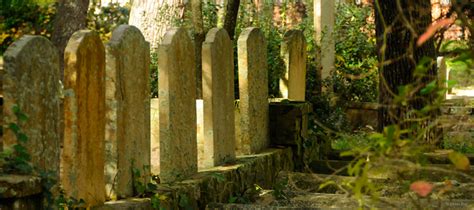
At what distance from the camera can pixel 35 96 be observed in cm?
397

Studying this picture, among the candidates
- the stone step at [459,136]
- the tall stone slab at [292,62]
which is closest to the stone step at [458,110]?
the stone step at [459,136]

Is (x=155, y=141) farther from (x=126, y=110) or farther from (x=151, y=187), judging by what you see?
(x=126, y=110)

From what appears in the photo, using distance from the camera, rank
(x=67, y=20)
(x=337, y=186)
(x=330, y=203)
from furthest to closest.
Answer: (x=67, y=20) < (x=337, y=186) < (x=330, y=203)

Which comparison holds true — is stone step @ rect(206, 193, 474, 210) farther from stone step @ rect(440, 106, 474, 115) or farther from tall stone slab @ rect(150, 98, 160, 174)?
stone step @ rect(440, 106, 474, 115)

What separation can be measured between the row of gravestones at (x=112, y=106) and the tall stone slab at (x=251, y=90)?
0.43 meters

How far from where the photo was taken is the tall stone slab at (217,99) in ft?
21.1

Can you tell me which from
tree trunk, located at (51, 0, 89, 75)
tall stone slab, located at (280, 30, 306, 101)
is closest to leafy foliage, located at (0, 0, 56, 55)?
tree trunk, located at (51, 0, 89, 75)

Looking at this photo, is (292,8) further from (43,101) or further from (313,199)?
(43,101)

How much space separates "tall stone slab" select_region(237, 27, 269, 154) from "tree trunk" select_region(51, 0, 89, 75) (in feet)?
28.7

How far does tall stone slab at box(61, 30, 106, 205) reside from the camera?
4.54 metres

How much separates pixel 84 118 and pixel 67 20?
475 inches

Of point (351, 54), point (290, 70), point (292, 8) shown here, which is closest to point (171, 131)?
point (290, 70)

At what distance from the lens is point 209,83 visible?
6406mm

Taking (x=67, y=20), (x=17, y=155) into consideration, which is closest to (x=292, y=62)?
(x=17, y=155)
